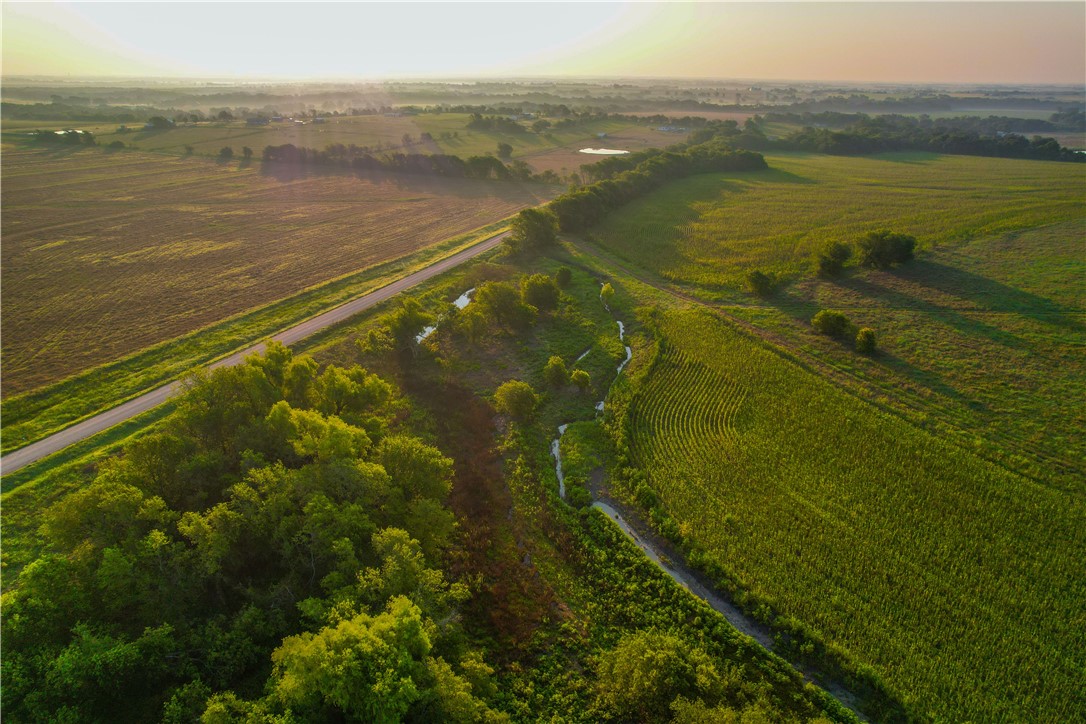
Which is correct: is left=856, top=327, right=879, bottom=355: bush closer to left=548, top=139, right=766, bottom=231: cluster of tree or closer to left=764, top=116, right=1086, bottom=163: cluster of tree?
left=548, top=139, right=766, bottom=231: cluster of tree

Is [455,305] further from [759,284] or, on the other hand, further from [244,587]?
[244,587]

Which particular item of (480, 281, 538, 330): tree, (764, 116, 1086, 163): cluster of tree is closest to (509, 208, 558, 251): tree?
(480, 281, 538, 330): tree

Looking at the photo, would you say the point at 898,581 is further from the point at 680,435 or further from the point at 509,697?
the point at 509,697

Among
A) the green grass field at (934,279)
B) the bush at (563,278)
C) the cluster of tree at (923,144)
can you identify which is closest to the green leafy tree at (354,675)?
the green grass field at (934,279)

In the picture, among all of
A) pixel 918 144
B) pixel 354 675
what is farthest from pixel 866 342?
pixel 918 144

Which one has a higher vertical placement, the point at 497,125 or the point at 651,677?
the point at 497,125

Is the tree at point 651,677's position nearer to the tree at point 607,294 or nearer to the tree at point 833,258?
the tree at point 607,294

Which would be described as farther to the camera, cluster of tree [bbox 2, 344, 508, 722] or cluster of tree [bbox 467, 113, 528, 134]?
cluster of tree [bbox 467, 113, 528, 134]
